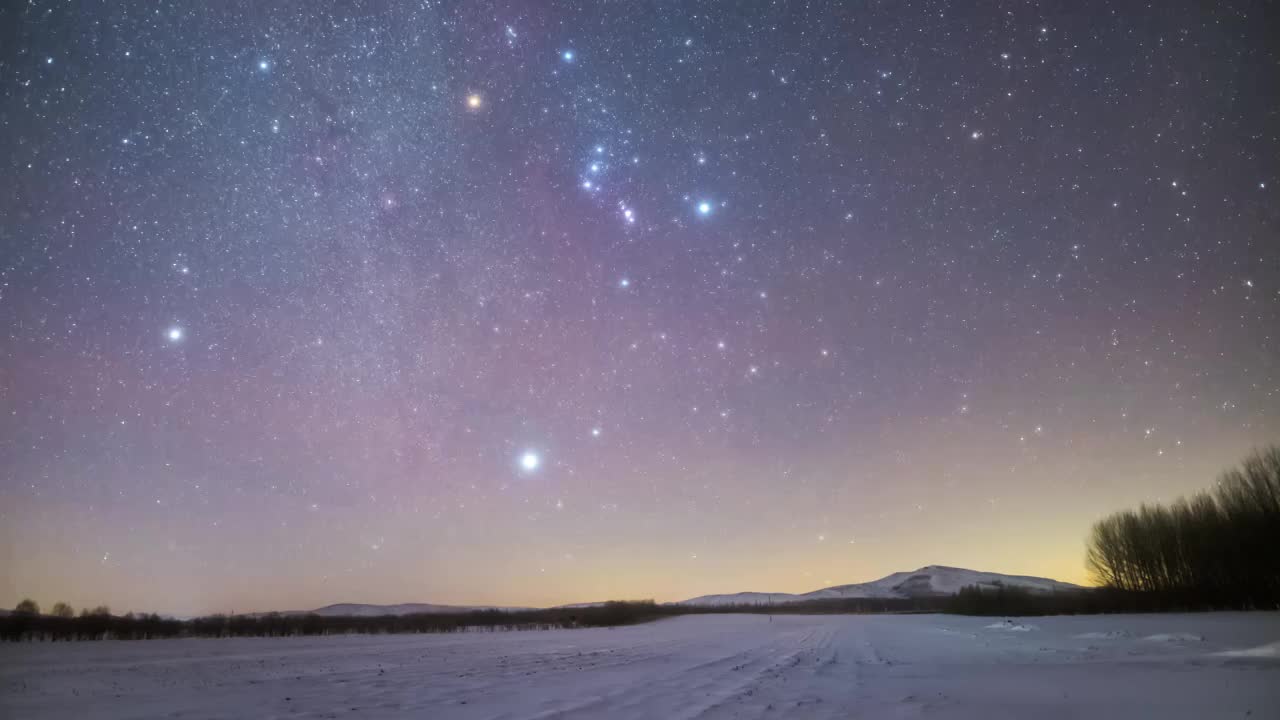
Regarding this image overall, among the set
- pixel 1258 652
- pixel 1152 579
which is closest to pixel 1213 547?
pixel 1152 579

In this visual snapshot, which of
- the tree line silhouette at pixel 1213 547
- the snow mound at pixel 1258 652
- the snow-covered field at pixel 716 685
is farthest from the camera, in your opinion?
the tree line silhouette at pixel 1213 547

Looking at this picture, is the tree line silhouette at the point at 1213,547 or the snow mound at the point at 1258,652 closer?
the snow mound at the point at 1258,652

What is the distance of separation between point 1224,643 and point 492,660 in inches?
813

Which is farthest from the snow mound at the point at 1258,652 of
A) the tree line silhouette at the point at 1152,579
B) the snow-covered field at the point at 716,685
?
the tree line silhouette at the point at 1152,579

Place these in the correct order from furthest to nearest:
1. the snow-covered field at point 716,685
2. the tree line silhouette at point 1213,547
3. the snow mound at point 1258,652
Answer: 1. the tree line silhouette at point 1213,547
2. the snow mound at point 1258,652
3. the snow-covered field at point 716,685

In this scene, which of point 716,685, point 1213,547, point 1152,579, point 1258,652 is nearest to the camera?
point 716,685

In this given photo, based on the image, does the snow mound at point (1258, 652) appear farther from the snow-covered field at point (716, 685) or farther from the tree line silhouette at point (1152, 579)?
the tree line silhouette at point (1152, 579)

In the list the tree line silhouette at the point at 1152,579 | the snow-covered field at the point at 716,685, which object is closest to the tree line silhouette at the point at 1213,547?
the tree line silhouette at the point at 1152,579

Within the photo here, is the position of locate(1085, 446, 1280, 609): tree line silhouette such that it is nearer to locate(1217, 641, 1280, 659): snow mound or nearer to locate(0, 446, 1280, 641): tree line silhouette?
locate(0, 446, 1280, 641): tree line silhouette

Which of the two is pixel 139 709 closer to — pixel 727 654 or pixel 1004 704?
pixel 1004 704

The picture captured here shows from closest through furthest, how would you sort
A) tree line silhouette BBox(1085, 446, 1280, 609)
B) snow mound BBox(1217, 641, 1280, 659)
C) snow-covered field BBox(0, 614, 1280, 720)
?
1. snow-covered field BBox(0, 614, 1280, 720)
2. snow mound BBox(1217, 641, 1280, 659)
3. tree line silhouette BBox(1085, 446, 1280, 609)

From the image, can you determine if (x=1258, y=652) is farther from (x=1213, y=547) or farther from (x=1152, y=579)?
(x=1152, y=579)

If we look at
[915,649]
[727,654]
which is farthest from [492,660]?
[915,649]

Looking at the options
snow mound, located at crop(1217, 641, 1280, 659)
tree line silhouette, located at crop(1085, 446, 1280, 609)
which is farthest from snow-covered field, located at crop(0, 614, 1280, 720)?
tree line silhouette, located at crop(1085, 446, 1280, 609)
